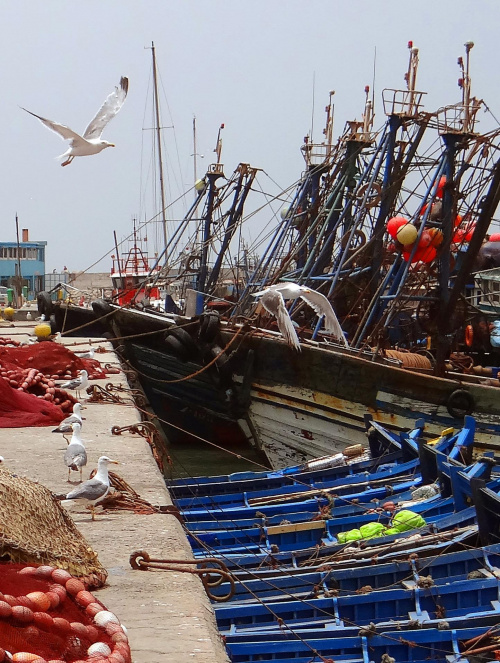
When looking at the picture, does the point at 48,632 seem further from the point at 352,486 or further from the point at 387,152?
the point at 387,152

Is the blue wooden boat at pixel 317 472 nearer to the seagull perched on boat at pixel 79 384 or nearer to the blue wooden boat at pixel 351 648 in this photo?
the seagull perched on boat at pixel 79 384

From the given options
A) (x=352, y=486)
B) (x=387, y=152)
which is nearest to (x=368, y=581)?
(x=352, y=486)

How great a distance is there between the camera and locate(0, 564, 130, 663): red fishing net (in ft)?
11.5

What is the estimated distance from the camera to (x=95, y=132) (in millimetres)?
11672

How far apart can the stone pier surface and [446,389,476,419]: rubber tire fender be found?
559cm

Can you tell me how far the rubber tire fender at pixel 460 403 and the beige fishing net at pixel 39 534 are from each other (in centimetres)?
953

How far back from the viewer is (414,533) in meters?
7.56

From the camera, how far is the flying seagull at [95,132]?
10961mm

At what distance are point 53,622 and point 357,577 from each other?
3.69m

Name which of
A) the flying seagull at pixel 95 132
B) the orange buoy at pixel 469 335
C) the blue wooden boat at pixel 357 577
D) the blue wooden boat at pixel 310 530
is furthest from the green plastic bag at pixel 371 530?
the orange buoy at pixel 469 335

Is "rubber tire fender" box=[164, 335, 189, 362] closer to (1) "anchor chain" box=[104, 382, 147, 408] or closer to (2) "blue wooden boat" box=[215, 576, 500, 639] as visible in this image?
(1) "anchor chain" box=[104, 382, 147, 408]

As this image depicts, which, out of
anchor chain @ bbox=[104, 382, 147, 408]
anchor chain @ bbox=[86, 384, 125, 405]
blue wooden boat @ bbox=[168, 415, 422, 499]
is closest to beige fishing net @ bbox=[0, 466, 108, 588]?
blue wooden boat @ bbox=[168, 415, 422, 499]

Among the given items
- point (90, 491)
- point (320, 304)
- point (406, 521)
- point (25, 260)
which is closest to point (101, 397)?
point (320, 304)

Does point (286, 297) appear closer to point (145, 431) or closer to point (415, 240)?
point (145, 431)
